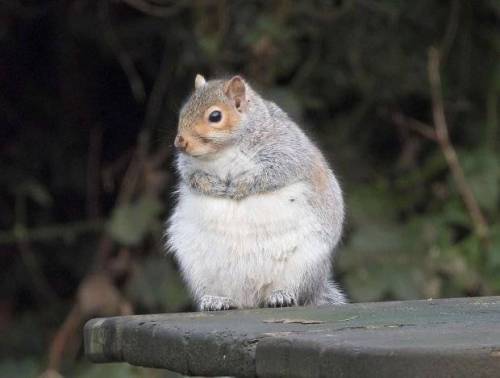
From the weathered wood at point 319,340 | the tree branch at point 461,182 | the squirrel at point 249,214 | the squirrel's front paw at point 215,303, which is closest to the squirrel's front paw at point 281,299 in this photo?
the squirrel at point 249,214

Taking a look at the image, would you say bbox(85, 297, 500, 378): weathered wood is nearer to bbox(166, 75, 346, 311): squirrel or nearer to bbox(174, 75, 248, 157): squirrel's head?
bbox(166, 75, 346, 311): squirrel

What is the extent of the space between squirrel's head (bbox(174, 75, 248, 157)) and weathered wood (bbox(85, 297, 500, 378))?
0.57m

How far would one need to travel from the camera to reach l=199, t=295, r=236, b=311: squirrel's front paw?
121 inches

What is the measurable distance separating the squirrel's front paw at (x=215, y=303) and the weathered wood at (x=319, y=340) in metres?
0.30

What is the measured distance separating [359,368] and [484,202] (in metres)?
3.68

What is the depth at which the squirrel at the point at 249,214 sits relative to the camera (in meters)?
3.04

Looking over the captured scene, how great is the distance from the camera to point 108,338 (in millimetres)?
2539

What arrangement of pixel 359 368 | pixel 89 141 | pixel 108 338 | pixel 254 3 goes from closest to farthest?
pixel 359 368 < pixel 108 338 < pixel 254 3 < pixel 89 141

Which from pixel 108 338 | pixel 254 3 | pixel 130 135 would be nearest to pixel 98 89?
pixel 130 135

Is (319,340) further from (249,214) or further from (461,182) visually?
(461,182)

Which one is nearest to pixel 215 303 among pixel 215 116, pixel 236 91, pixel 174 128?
pixel 215 116

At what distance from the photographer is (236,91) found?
3.40 m

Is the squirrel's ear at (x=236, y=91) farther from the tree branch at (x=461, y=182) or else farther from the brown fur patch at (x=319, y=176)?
the tree branch at (x=461, y=182)

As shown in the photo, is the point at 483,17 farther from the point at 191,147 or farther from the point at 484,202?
the point at 191,147
